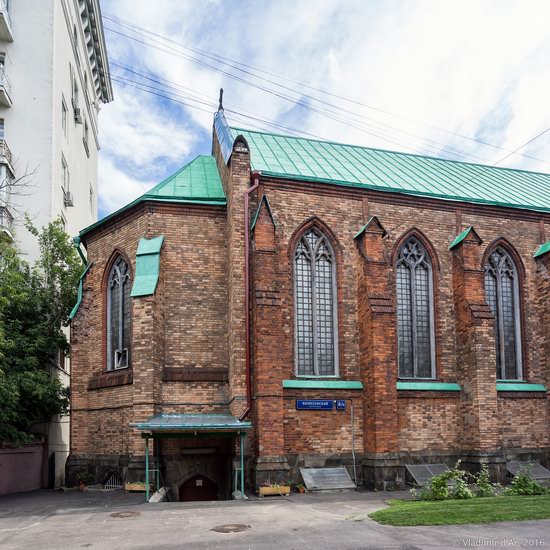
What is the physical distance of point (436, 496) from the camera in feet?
54.9

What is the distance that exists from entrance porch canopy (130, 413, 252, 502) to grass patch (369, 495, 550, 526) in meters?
4.38

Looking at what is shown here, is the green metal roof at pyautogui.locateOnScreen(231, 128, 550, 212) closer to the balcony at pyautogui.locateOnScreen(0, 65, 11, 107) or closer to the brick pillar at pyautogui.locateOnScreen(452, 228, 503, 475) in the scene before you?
the brick pillar at pyautogui.locateOnScreen(452, 228, 503, 475)

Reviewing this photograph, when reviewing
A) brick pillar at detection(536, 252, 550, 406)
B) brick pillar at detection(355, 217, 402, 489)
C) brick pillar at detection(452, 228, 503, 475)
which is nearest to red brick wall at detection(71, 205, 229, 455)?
brick pillar at detection(355, 217, 402, 489)

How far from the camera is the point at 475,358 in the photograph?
827 inches

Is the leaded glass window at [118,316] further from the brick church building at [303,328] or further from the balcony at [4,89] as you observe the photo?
the balcony at [4,89]

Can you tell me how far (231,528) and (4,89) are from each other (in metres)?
21.2

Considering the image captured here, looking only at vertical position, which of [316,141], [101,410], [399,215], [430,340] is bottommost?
[101,410]

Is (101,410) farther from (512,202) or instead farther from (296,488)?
(512,202)

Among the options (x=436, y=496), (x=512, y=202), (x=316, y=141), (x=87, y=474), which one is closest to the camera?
(x=436, y=496)

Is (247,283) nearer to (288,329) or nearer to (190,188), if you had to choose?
(288,329)

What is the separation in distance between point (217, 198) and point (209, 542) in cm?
1214

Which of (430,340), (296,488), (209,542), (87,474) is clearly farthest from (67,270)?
(209,542)

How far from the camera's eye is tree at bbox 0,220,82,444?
64.0 ft

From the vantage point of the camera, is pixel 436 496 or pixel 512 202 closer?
pixel 436 496
